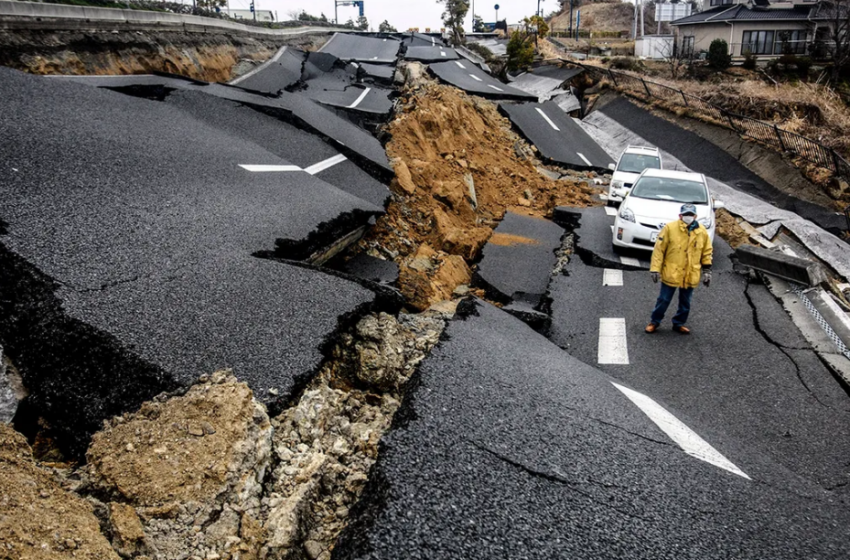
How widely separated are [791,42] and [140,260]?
4872 cm

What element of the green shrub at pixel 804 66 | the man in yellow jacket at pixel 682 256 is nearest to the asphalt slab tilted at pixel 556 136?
the man in yellow jacket at pixel 682 256

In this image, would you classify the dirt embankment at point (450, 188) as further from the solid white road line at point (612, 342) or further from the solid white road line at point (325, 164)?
the solid white road line at point (612, 342)

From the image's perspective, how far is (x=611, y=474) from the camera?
3705 millimetres

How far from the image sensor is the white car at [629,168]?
50.3ft

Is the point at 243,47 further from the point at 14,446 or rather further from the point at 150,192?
the point at 14,446

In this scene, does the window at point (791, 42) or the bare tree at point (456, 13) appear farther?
the bare tree at point (456, 13)

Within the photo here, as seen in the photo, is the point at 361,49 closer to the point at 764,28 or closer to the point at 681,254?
the point at 764,28

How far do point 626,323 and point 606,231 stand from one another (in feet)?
15.4

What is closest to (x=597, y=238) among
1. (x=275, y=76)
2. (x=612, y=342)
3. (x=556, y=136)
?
(x=612, y=342)

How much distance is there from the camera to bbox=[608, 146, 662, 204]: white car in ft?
50.3

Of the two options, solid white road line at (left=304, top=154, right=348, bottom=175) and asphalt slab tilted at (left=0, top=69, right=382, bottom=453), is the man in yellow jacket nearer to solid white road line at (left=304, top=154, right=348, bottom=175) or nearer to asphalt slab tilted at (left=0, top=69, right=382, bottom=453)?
asphalt slab tilted at (left=0, top=69, right=382, bottom=453)

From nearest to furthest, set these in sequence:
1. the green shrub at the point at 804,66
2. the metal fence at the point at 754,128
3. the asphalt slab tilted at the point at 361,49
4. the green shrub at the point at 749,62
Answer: the metal fence at the point at 754,128 → the asphalt slab tilted at the point at 361,49 → the green shrub at the point at 804,66 → the green shrub at the point at 749,62

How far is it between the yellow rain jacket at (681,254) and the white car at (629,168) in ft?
25.2

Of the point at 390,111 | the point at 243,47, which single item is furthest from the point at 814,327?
the point at 243,47
